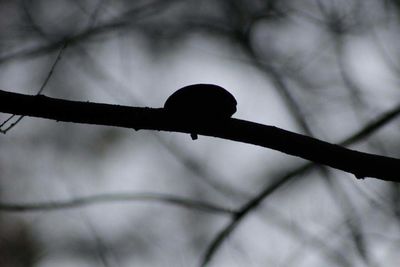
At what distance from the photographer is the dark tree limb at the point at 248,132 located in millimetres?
3250

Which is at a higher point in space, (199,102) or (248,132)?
(199,102)

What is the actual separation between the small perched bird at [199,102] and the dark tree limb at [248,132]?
43mm

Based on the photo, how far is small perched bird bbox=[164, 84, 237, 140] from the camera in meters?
3.30

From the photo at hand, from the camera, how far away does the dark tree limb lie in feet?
10.7

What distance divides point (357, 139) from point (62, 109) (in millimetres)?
5090

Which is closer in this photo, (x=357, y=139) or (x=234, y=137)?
(x=234, y=137)

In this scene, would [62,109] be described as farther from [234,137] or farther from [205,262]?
[205,262]

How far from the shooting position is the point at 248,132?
3.31 meters

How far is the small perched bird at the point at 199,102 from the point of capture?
10.8 ft

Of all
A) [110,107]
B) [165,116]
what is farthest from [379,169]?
[110,107]

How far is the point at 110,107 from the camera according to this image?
3256mm

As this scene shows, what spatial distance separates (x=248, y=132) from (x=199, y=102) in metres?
0.39

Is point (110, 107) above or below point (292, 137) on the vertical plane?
above

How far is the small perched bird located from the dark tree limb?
4 centimetres
